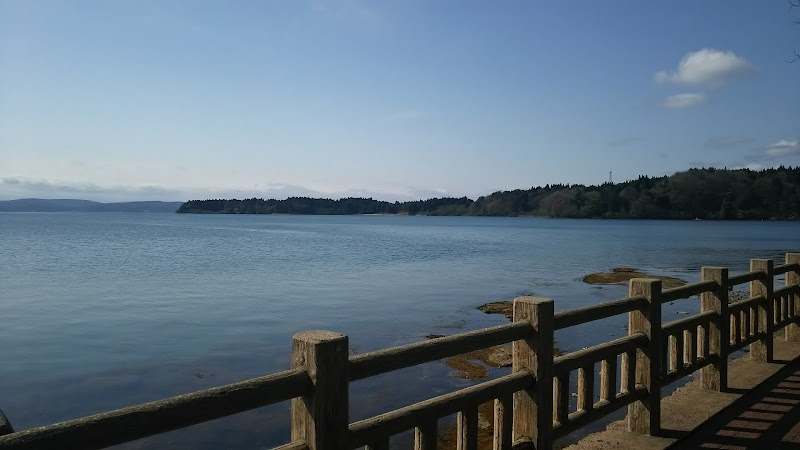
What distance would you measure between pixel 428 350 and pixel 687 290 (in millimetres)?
4285

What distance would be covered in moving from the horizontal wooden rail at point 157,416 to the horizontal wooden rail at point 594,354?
102 inches

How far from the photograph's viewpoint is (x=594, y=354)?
211 inches

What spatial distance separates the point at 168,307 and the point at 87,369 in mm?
11472

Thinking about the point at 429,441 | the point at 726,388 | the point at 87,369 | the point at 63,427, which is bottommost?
the point at 87,369

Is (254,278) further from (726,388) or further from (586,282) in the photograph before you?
(726,388)

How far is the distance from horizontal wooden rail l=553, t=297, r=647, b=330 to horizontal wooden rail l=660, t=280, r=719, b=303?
0.54 m

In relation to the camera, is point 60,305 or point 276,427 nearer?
point 276,427

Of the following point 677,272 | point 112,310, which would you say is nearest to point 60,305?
point 112,310

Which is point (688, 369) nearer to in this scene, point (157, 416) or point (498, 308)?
point (157, 416)

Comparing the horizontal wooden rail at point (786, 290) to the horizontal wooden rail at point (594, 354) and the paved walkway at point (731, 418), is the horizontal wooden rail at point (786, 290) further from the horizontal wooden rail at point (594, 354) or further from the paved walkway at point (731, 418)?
the horizontal wooden rail at point (594, 354)

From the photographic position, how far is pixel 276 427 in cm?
1169

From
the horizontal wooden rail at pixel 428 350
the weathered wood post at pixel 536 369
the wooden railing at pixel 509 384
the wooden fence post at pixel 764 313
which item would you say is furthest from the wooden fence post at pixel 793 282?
the horizontal wooden rail at pixel 428 350

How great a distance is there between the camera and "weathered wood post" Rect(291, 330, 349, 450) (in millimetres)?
3186

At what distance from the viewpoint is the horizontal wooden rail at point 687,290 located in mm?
6457
